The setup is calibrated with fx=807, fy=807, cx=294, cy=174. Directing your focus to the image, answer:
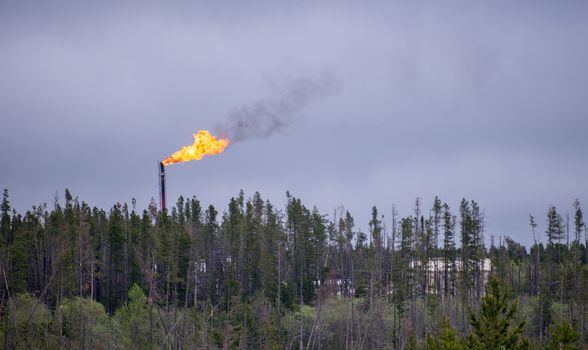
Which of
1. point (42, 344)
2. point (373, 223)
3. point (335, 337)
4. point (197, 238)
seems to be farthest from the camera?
point (373, 223)

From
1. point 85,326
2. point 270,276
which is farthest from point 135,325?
point 270,276

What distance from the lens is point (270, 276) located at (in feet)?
330

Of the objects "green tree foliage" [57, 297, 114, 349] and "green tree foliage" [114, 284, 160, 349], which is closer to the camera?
"green tree foliage" [114, 284, 160, 349]

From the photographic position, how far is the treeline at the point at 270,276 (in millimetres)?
82188

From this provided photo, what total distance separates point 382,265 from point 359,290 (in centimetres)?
1190

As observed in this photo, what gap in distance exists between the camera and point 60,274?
277 feet

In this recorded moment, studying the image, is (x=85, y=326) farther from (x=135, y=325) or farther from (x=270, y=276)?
(x=270, y=276)

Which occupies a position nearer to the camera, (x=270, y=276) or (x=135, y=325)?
(x=135, y=325)

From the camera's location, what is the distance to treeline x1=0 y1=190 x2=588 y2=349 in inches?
3236

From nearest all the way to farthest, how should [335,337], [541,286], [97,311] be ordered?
[97,311]
[335,337]
[541,286]

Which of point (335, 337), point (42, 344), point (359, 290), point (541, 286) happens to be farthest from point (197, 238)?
point (42, 344)

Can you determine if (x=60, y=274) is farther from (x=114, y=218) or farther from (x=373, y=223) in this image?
(x=373, y=223)

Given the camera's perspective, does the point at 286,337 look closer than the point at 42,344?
No

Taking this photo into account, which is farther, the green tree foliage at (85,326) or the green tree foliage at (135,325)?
the green tree foliage at (85,326)
